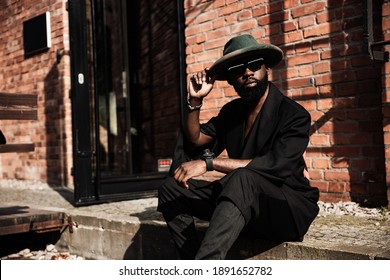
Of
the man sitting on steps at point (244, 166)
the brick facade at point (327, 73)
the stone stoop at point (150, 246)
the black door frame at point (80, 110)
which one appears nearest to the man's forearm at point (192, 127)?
the man sitting on steps at point (244, 166)

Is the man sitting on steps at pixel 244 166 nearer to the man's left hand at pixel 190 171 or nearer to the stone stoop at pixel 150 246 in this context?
the man's left hand at pixel 190 171

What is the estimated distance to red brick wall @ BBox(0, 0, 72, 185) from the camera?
20.6 ft

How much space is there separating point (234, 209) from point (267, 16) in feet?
7.95

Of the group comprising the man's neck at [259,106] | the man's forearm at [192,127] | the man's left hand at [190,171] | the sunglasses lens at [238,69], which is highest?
the sunglasses lens at [238,69]

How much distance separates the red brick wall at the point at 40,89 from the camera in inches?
248

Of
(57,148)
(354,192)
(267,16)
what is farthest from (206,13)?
(57,148)

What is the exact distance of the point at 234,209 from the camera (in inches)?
87.1

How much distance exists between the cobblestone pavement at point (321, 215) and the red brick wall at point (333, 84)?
0.23 metres

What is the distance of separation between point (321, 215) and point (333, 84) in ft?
3.50

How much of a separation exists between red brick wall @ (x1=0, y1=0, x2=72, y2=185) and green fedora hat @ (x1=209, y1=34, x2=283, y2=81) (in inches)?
158

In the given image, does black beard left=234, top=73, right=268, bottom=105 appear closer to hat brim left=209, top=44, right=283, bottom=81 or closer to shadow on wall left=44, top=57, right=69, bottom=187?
hat brim left=209, top=44, right=283, bottom=81

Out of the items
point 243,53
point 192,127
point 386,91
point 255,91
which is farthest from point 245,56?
point 386,91

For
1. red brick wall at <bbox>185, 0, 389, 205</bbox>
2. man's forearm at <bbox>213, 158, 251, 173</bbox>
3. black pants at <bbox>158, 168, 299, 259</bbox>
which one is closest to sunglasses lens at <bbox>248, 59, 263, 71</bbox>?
man's forearm at <bbox>213, 158, 251, 173</bbox>
